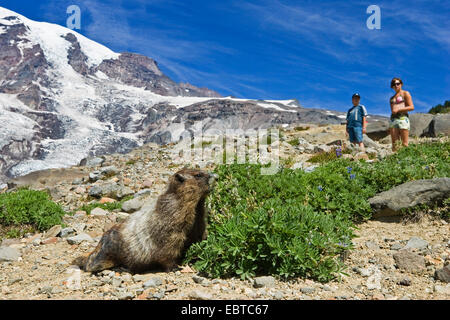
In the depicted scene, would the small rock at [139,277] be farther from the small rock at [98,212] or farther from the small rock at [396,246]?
the small rock at [98,212]

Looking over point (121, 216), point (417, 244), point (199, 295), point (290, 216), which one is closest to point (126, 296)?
point (199, 295)

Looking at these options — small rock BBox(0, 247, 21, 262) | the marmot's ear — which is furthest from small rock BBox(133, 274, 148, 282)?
small rock BBox(0, 247, 21, 262)

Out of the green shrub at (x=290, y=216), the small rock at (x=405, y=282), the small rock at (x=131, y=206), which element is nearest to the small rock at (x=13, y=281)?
the green shrub at (x=290, y=216)

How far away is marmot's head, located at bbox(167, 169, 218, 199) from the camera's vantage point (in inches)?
201

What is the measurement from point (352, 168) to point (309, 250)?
4.39 metres

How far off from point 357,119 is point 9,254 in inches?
487

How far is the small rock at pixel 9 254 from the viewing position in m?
6.78

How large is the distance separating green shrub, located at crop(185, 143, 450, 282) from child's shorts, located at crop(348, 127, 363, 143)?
455 centimetres

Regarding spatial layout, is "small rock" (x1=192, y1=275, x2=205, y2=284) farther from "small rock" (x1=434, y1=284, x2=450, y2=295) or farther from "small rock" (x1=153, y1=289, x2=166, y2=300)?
"small rock" (x1=434, y1=284, x2=450, y2=295)

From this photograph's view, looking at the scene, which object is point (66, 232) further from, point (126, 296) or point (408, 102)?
point (408, 102)

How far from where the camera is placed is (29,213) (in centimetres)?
895

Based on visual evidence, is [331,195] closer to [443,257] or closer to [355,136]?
[443,257]

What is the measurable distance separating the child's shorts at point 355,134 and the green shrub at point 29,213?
443 inches
